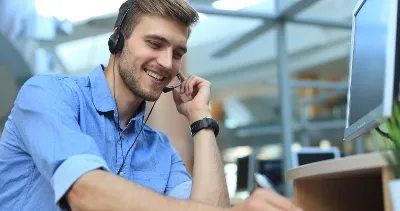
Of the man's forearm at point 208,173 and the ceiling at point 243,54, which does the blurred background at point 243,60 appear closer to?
the ceiling at point 243,54

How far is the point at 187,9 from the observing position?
4.40 ft

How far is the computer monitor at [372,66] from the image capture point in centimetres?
83

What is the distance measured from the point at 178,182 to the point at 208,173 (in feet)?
0.58

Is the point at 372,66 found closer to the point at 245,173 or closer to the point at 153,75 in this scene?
the point at 153,75

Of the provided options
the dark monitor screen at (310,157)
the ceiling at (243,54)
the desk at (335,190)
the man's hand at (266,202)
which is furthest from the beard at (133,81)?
the ceiling at (243,54)

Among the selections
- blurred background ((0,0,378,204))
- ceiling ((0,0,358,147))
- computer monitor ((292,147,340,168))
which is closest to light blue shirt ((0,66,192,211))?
blurred background ((0,0,378,204))

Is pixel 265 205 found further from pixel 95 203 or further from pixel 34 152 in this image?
pixel 34 152

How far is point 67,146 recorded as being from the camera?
0.87 m

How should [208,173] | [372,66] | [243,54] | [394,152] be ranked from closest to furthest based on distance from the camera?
[394,152] → [372,66] → [208,173] → [243,54]

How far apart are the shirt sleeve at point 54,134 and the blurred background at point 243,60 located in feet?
1.66

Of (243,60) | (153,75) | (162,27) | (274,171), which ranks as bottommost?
(274,171)

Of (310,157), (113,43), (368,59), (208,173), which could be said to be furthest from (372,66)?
(310,157)

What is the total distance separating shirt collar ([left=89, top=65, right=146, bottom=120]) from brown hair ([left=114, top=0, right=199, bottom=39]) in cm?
15

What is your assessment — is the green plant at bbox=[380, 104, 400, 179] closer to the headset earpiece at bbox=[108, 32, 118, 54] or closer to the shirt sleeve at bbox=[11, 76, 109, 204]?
the shirt sleeve at bbox=[11, 76, 109, 204]
